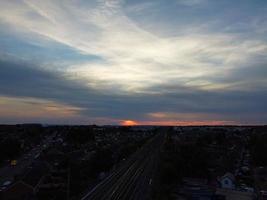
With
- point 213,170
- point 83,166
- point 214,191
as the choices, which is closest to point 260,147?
point 213,170

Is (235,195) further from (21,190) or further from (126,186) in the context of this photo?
(21,190)

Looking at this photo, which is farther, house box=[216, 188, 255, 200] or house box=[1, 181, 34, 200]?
house box=[1, 181, 34, 200]

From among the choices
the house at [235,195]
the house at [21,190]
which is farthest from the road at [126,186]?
the house at [21,190]

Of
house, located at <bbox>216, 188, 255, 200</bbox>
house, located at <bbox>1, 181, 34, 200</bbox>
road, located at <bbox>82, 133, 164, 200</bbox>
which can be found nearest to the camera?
road, located at <bbox>82, 133, 164, 200</bbox>

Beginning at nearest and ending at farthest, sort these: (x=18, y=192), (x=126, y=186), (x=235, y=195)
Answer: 1. (x=235, y=195)
2. (x=126, y=186)
3. (x=18, y=192)

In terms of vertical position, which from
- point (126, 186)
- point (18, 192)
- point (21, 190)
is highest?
point (126, 186)

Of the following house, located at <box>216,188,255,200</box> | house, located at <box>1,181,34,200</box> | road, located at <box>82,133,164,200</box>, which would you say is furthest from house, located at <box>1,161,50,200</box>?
house, located at <box>216,188,255,200</box>

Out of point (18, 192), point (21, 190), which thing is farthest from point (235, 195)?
point (18, 192)

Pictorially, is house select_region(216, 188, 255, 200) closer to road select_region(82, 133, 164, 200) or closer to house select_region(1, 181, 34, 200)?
road select_region(82, 133, 164, 200)

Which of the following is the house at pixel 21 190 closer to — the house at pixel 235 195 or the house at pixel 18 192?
the house at pixel 18 192

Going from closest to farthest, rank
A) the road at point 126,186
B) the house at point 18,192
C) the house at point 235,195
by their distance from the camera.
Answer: the road at point 126,186 → the house at point 235,195 → the house at point 18,192

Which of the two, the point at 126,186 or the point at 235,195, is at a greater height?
the point at 126,186
